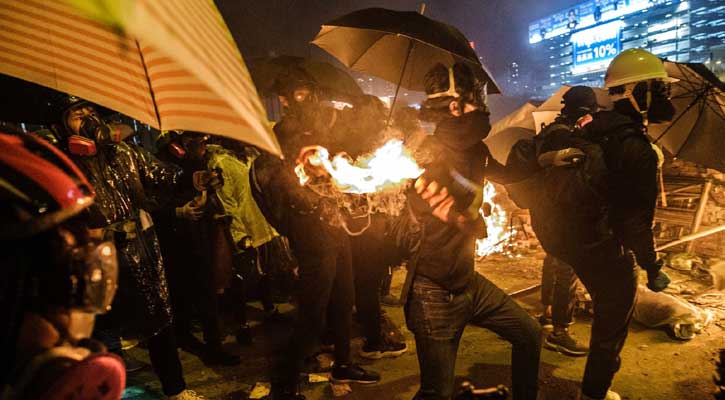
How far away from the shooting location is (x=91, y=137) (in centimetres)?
319

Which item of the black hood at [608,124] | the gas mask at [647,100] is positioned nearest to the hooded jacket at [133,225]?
the black hood at [608,124]

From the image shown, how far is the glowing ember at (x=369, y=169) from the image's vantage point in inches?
114

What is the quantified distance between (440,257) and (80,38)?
232 cm

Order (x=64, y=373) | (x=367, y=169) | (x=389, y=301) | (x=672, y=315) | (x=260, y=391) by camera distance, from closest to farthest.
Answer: (x=64, y=373) < (x=367, y=169) < (x=260, y=391) < (x=672, y=315) < (x=389, y=301)

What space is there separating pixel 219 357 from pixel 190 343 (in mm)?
708

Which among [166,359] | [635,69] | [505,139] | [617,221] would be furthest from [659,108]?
[505,139]

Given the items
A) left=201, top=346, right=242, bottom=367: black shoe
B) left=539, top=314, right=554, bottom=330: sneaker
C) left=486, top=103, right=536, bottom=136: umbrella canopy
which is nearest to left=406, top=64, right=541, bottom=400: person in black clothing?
left=201, top=346, right=242, bottom=367: black shoe

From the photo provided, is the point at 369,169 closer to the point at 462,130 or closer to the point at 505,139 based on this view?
the point at 462,130

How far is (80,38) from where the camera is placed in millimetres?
1880

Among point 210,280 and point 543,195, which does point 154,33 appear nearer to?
point 543,195

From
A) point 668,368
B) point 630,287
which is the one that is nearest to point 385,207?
point 630,287

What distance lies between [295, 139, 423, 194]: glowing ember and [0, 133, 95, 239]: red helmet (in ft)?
6.53

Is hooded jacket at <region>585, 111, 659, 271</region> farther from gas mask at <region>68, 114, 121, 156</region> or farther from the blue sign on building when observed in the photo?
the blue sign on building

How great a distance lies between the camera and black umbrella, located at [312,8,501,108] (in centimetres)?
399
